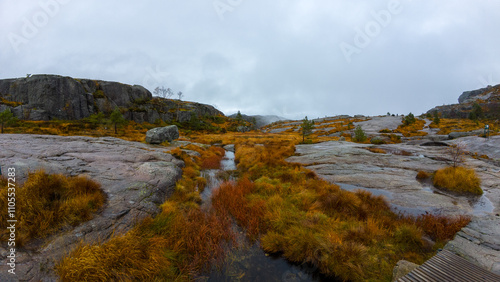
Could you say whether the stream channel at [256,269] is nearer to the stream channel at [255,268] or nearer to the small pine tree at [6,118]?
the stream channel at [255,268]

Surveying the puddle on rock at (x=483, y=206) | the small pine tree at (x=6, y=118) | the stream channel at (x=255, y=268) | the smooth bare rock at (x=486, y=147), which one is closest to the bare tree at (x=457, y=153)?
the puddle on rock at (x=483, y=206)

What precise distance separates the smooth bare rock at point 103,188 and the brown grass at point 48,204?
1.05ft

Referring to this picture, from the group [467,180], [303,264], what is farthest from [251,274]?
[467,180]

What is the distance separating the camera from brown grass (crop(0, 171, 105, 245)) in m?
4.78

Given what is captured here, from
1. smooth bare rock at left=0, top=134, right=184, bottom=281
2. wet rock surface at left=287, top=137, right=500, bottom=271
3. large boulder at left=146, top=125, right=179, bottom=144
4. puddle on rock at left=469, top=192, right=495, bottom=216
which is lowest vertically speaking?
puddle on rock at left=469, top=192, right=495, bottom=216

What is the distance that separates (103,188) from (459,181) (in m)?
19.7

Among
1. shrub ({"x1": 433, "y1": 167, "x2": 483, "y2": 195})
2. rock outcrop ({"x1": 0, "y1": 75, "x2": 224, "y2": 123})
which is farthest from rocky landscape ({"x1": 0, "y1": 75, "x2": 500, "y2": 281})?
rock outcrop ({"x1": 0, "y1": 75, "x2": 224, "y2": 123})

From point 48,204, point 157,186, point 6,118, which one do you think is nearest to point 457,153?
point 157,186

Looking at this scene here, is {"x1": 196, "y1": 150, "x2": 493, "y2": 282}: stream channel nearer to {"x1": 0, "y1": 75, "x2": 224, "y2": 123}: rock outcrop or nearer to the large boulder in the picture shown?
the large boulder

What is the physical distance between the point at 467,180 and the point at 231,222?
46.6ft

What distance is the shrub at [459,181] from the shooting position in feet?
34.4

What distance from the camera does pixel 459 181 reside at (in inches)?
435

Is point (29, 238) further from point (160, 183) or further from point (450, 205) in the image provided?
point (450, 205)

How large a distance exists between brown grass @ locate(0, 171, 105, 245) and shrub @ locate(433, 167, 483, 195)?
1839 centimetres
